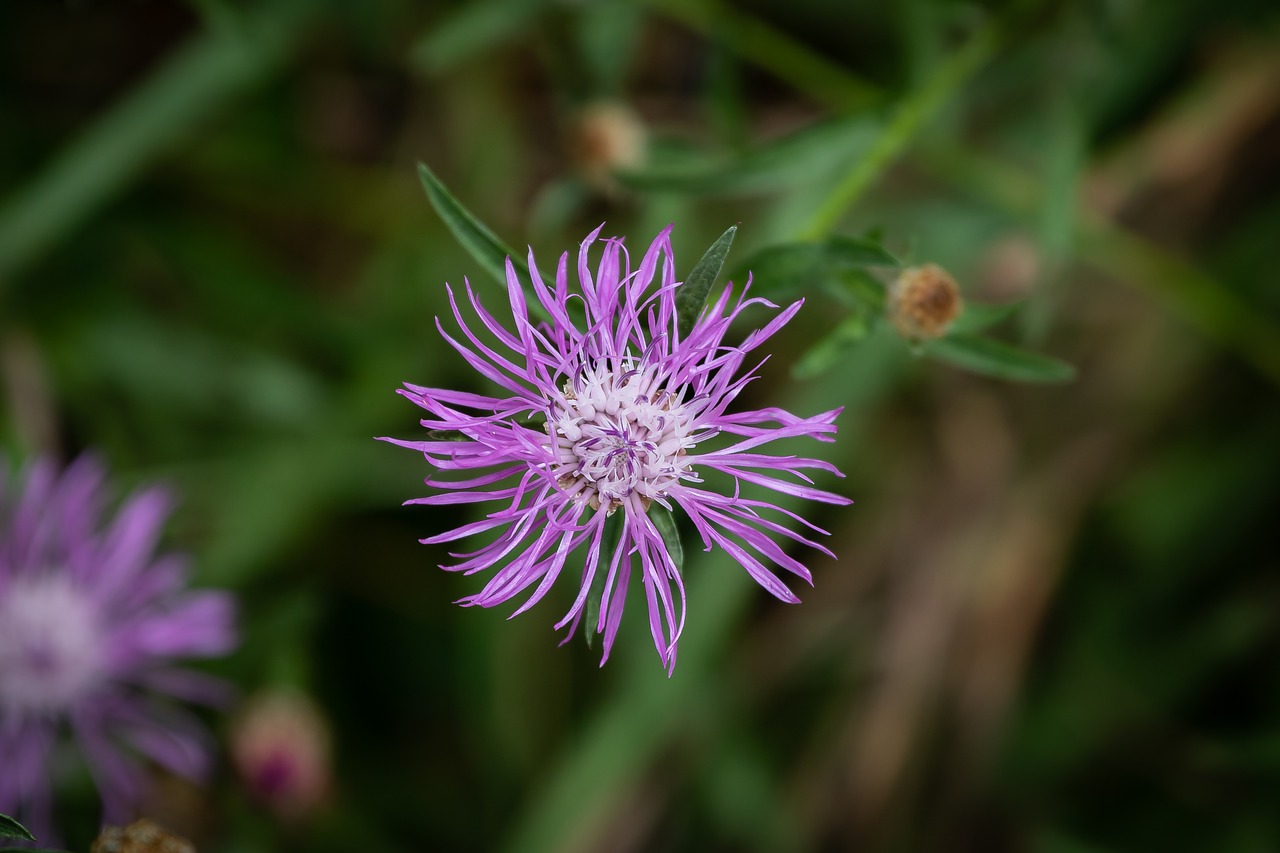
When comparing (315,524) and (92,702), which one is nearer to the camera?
(92,702)

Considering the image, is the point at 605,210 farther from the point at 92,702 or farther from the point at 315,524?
the point at 92,702

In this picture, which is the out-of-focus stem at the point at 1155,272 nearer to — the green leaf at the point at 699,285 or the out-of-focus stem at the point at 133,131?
the green leaf at the point at 699,285

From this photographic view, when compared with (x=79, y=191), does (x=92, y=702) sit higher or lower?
lower

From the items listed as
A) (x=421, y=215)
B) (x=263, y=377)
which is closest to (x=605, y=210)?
(x=421, y=215)

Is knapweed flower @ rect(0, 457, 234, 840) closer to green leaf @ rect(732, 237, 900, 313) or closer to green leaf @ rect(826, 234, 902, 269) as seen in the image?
green leaf @ rect(732, 237, 900, 313)

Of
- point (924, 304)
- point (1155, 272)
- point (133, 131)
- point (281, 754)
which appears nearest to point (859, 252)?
point (924, 304)

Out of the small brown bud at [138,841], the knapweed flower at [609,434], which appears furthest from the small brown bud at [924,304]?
the small brown bud at [138,841]
